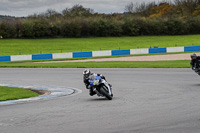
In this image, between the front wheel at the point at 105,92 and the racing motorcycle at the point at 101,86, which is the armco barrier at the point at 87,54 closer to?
the racing motorcycle at the point at 101,86

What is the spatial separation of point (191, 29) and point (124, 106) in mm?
70813

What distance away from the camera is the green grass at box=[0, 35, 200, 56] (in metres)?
56.4

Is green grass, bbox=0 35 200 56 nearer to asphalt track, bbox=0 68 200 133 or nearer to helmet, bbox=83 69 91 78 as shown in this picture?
helmet, bbox=83 69 91 78

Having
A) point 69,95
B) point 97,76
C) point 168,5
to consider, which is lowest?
point 69,95

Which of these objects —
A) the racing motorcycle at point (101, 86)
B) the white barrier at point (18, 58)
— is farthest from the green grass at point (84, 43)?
the racing motorcycle at point (101, 86)

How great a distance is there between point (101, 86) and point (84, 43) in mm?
51739

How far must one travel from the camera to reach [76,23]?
69.4m

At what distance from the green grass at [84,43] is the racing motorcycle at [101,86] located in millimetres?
41081

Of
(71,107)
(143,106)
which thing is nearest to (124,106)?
(143,106)

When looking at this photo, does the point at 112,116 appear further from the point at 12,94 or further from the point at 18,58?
the point at 18,58

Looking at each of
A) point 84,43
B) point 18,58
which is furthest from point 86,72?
point 84,43

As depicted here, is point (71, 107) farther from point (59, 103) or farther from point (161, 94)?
point (161, 94)

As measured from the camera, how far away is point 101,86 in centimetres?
1222

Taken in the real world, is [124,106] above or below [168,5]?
below
